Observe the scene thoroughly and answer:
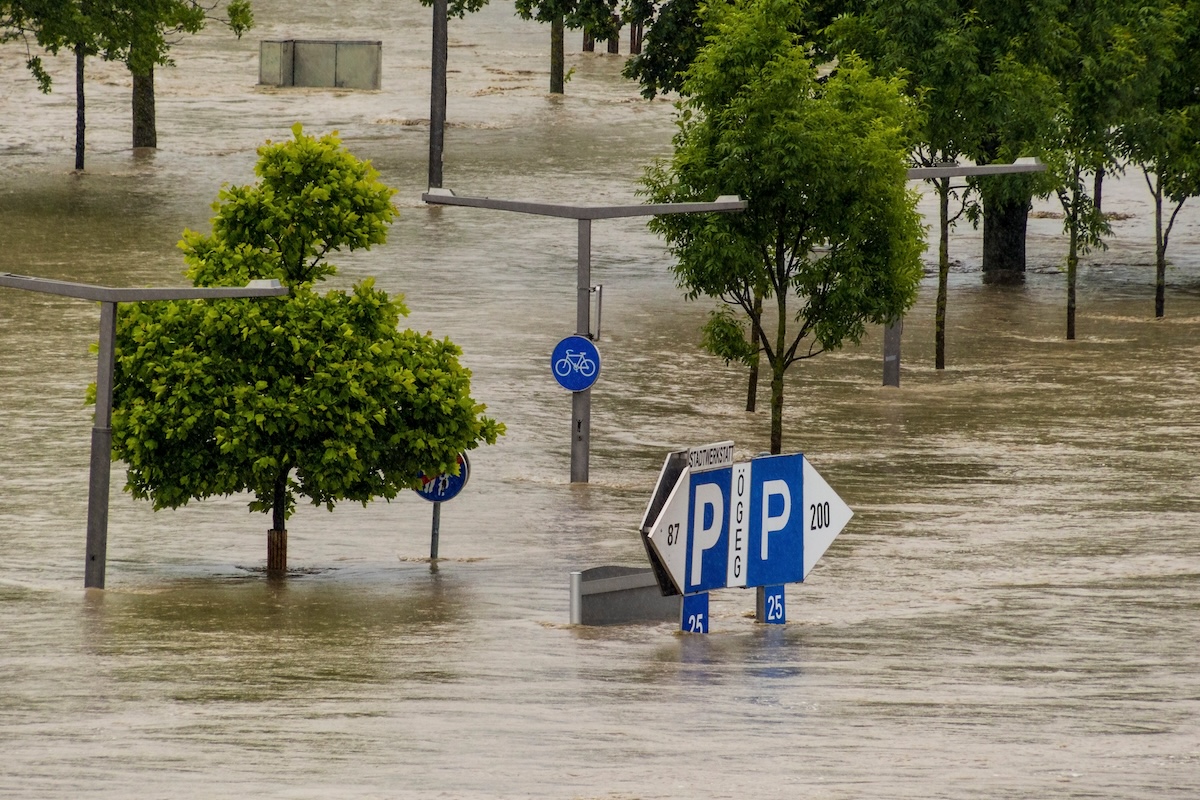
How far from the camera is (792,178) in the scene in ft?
90.1

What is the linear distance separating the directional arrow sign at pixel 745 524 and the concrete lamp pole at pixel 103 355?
5506mm

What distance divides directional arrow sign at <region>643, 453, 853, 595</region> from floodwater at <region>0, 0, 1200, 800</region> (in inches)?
21.8

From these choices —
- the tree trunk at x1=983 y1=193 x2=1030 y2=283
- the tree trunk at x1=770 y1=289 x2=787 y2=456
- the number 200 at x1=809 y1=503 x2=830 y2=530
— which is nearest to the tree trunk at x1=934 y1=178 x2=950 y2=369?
the tree trunk at x1=770 y1=289 x2=787 y2=456

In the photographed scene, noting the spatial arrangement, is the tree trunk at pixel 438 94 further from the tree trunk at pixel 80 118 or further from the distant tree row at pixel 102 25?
the tree trunk at pixel 80 118

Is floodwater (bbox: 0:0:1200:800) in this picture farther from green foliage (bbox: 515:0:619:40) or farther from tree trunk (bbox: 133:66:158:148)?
green foliage (bbox: 515:0:619:40)

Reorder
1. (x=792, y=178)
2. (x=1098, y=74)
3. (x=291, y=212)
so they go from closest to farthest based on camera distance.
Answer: (x=291, y=212)
(x=792, y=178)
(x=1098, y=74)

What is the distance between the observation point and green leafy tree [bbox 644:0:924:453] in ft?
90.3

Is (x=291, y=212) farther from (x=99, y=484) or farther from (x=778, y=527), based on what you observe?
(x=778, y=527)

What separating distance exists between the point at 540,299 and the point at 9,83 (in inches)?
1267

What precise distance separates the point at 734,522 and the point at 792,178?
1309 cm

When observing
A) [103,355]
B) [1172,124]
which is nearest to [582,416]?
[103,355]

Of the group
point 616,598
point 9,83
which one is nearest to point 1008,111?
point 616,598

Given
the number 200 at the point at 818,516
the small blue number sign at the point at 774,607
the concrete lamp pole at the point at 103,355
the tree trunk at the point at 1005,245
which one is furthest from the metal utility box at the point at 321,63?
the number 200 at the point at 818,516

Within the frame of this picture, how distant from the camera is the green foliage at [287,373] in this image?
773 inches
